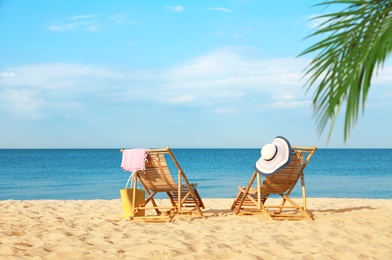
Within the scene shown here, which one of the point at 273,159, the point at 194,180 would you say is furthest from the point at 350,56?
the point at 194,180

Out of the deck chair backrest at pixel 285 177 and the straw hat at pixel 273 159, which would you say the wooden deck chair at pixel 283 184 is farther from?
the straw hat at pixel 273 159

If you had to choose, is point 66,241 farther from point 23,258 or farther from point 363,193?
point 363,193

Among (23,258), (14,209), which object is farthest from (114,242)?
(14,209)

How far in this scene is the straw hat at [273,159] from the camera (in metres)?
7.12

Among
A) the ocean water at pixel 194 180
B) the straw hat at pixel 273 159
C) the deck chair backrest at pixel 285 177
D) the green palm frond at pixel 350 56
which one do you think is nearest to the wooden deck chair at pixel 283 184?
the deck chair backrest at pixel 285 177

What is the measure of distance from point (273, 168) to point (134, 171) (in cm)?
186

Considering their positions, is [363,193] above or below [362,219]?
below

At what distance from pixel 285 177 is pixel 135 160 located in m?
2.00

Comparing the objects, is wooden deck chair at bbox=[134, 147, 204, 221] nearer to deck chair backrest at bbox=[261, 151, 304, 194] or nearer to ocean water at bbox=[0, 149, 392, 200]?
deck chair backrest at bbox=[261, 151, 304, 194]

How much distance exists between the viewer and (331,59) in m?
2.60

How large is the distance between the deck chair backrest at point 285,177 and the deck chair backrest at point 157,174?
1241 millimetres

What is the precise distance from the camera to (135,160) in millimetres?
7480

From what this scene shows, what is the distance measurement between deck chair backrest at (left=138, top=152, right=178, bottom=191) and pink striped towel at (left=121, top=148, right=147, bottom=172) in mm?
96

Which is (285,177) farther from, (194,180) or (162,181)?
(194,180)
